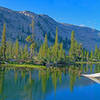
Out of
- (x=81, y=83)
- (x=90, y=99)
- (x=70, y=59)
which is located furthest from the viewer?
(x=70, y=59)

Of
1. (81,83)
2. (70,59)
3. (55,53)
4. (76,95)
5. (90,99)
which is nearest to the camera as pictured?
(90,99)

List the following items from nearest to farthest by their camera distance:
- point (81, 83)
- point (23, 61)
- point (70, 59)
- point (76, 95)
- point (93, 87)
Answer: point (76, 95), point (93, 87), point (81, 83), point (23, 61), point (70, 59)

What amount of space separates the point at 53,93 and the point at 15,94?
777 cm

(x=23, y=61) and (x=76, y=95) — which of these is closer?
(x=76, y=95)

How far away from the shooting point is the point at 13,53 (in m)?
125

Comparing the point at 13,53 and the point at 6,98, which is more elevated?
A: the point at 13,53

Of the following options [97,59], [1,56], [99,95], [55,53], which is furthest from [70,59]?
[99,95]

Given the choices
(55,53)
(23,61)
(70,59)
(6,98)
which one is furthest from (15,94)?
(70,59)

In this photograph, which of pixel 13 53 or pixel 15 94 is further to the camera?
pixel 13 53

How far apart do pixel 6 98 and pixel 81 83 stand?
2313 cm

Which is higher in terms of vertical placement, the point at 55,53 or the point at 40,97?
the point at 55,53

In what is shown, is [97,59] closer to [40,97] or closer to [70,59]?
[70,59]

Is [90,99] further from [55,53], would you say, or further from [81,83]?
[55,53]

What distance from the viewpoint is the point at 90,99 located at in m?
32.4
